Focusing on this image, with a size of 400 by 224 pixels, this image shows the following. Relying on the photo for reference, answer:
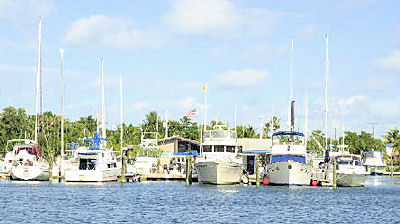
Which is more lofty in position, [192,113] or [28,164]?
[192,113]

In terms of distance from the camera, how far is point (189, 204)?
5941 cm

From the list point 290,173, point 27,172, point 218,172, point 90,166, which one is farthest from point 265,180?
point 27,172

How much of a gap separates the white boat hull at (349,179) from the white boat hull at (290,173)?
5.33 meters

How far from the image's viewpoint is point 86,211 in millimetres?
52500

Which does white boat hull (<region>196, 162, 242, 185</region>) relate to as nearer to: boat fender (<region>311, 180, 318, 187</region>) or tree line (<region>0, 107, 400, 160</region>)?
boat fender (<region>311, 180, 318, 187</region>)

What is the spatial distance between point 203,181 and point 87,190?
12.6 meters

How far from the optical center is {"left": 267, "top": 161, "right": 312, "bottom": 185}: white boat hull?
248 ft

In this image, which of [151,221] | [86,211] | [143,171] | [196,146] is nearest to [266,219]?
[151,221]

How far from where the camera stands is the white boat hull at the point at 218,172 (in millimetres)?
75312

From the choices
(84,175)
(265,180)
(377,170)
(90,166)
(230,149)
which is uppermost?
(230,149)

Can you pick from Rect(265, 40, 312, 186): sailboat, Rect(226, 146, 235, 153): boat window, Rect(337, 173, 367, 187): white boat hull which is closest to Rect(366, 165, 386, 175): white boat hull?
Rect(337, 173, 367, 187): white boat hull

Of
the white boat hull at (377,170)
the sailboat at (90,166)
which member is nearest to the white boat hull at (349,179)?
the sailboat at (90,166)

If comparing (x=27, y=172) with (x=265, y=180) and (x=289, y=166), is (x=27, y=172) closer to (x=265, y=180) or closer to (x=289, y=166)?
(x=265, y=180)

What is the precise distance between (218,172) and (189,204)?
52.7ft
